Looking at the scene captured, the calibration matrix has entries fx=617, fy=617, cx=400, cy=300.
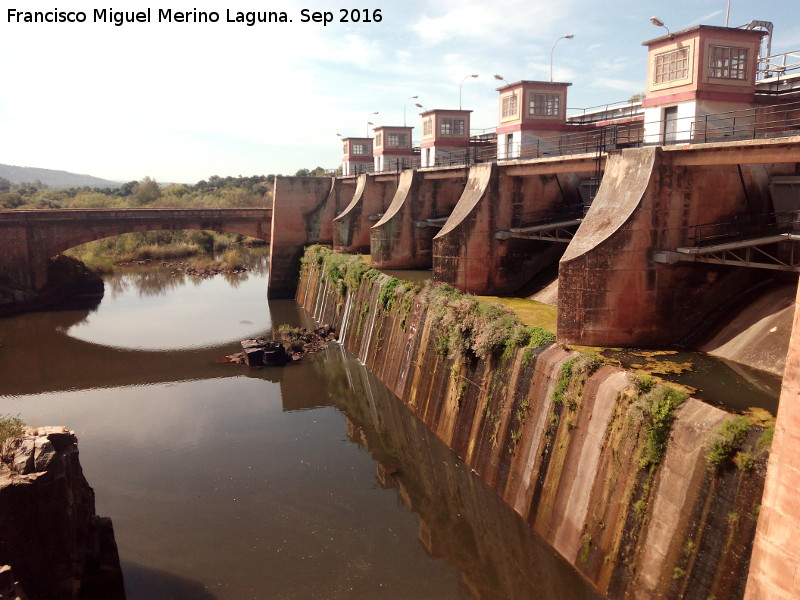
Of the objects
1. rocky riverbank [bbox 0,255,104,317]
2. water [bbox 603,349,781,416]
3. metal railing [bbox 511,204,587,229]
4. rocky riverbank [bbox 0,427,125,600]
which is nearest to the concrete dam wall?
water [bbox 603,349,781,416]

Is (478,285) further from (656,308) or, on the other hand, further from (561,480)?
(561,480)

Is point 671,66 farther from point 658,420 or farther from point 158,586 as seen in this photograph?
point 158,586

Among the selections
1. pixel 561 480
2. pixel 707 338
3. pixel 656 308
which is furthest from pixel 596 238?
pixel 561 480

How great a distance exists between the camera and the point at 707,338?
46.3 feet

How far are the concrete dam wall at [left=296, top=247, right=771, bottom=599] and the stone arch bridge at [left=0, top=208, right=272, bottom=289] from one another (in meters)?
23.0

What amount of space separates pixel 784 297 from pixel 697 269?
1.85 meters

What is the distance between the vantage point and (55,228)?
33.9 meters

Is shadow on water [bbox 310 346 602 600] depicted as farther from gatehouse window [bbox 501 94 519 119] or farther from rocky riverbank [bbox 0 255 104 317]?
rocky riverbank [bbox 0 255 104 317]

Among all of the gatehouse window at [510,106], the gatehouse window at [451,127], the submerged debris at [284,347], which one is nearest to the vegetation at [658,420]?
the gatehouse window at [510,106]

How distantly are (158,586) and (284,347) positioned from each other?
14318mm

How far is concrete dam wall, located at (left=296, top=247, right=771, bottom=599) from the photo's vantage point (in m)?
8.43

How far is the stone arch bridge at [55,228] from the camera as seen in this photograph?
109ft

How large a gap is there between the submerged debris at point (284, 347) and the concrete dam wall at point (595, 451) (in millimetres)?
7406

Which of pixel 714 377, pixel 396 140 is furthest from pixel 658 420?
pixel 396 140
